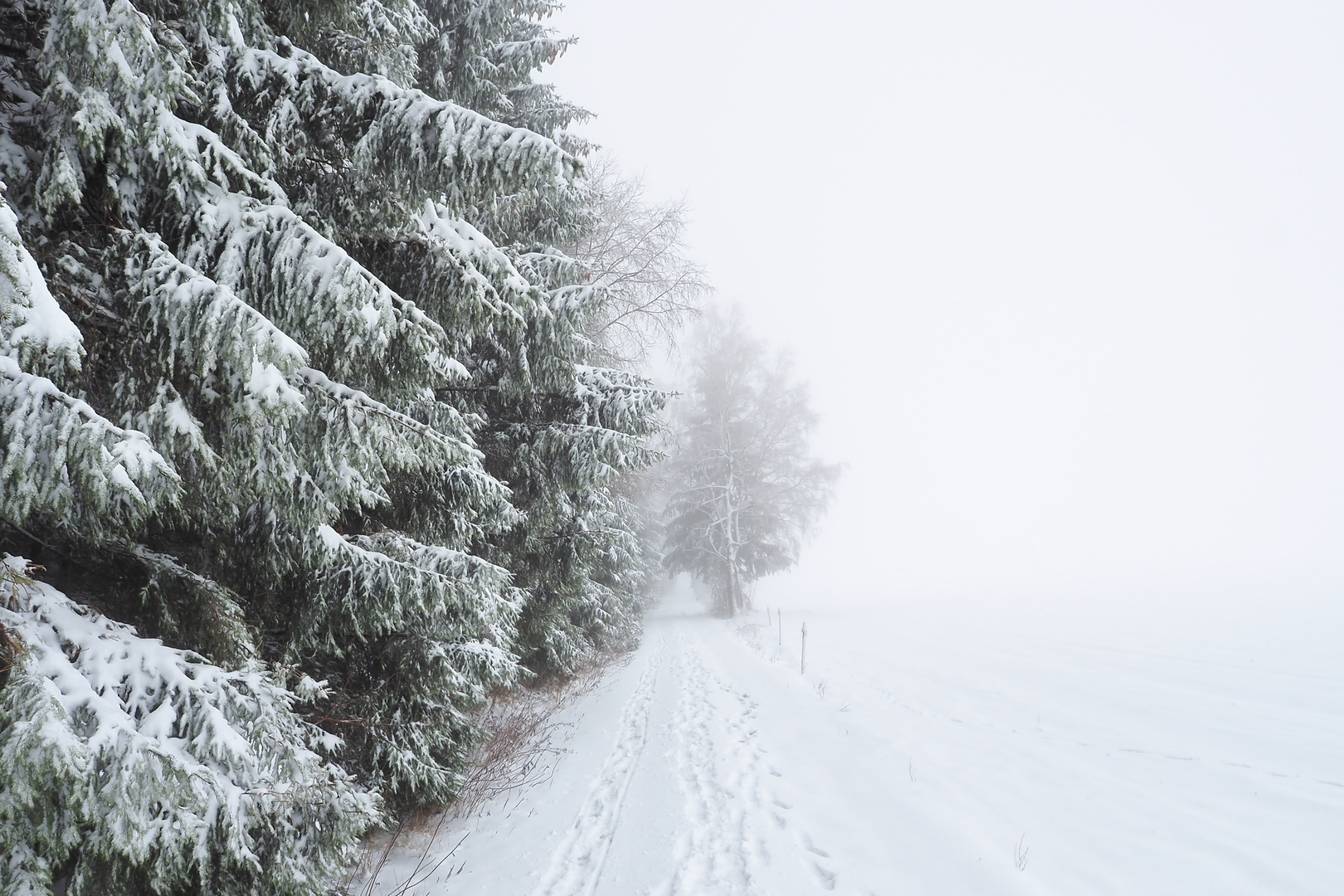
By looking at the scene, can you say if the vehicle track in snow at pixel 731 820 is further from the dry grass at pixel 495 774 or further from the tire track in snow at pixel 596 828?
the dry grass at pixel 495 774

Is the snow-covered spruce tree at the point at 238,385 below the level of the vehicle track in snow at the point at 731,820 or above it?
above

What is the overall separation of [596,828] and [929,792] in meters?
3.01

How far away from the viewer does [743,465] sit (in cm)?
2275

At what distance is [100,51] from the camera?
2094 mm

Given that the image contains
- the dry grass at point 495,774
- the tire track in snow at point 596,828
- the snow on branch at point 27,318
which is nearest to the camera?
the snow on branch at point 27,318

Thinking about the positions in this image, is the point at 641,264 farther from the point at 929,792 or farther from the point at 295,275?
the point at 929,792

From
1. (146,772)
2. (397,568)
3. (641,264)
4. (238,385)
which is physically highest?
(641,264)

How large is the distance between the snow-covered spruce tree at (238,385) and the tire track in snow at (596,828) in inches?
43.4

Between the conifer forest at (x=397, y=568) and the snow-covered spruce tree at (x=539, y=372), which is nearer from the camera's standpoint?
the conifer forest at (x=397, y=568)

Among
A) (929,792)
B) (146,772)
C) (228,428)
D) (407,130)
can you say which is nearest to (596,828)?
(929,792)

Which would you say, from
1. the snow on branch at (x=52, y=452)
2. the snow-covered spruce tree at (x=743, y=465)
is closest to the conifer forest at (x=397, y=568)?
the snow on branch at (x=52, y=452)

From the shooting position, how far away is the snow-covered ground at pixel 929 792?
12.8 feet

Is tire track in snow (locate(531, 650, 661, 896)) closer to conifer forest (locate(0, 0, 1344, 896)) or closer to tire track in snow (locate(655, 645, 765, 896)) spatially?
conifer forest (locate(0, 0, 1344, 896))

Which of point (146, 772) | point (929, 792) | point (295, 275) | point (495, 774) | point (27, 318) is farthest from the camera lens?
point (495, 774)
